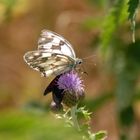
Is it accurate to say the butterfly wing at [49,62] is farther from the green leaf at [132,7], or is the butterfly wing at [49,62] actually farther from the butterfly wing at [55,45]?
the green leaf at [132,7]

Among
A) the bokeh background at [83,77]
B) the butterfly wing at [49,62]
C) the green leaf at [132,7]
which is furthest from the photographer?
the butterfly wing at [49,62]

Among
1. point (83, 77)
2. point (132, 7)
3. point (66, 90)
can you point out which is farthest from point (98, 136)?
point (83, 77)

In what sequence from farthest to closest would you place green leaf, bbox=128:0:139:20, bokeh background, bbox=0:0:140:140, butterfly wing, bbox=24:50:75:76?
butterfly wing, bbox=24:50:75:76, green leaf, bbox=128:0:139:20, bokeh background, bbox=0:0:140:140

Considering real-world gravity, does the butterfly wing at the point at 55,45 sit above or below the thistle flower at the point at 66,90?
above

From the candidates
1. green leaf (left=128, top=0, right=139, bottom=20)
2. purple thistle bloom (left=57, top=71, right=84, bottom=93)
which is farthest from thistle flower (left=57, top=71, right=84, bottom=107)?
green leaf (left=128, top=0, right=139, bottom=20)

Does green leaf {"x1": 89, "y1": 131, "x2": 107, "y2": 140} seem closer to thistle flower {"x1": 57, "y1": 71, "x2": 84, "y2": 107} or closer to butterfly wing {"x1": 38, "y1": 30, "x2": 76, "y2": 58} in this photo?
thistle flower {"x1": 57, "y1": 71, "x2": 84, "y2": 107}

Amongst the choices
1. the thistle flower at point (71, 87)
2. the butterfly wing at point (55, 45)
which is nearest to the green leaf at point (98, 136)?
the thistle flower at point (71, 87)

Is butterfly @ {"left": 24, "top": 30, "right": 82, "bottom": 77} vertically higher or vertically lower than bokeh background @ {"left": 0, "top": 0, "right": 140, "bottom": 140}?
lower

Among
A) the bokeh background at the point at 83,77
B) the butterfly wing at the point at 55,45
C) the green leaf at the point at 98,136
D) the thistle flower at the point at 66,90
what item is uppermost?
the bokeh background at the point at 83,77
